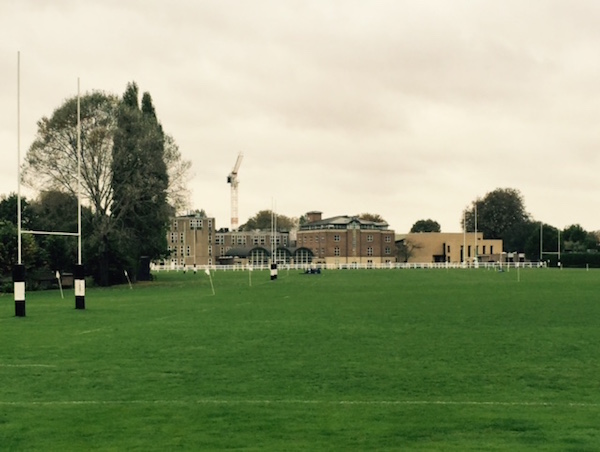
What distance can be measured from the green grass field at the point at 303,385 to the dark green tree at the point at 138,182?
37.5m

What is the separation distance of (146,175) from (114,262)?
1008cm

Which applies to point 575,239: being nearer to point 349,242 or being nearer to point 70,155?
point 349,242

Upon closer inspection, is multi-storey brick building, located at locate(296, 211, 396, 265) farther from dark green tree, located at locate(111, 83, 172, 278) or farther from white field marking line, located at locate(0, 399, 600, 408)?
white field marking line, located at locate(0, 399, 600, 408)

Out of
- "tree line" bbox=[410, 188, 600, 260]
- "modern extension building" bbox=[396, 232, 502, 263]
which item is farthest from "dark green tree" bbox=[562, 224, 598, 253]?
"modern extension building" bbox=[396, 232, 502, 263]

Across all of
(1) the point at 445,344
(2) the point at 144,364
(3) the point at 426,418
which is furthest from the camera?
(1) the point at 445,344

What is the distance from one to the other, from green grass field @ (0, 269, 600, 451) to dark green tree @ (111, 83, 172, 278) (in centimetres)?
3748

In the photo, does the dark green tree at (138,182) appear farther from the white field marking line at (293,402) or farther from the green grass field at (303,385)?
the white field marking line at (293,402)

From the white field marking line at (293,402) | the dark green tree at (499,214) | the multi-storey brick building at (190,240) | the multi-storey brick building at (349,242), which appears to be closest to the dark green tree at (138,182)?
the white field marking line at (293,402)

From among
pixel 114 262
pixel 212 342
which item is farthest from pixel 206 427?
pixel 114 262

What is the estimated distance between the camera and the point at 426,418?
10.1m

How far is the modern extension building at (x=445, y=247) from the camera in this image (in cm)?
17312

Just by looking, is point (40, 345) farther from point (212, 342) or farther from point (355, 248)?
point (355, 248)

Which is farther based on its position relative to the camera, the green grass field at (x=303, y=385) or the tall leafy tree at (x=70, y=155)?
the tall leafy tree at (x=70, y=155)

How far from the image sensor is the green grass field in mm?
9141
